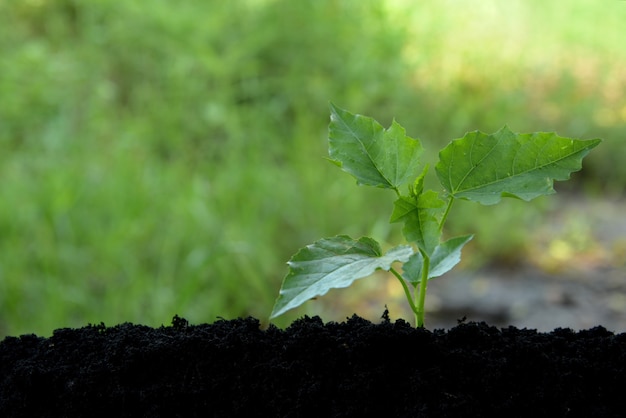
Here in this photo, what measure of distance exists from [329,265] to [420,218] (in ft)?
0.33

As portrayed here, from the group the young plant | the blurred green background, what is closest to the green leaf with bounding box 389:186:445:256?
the young plant

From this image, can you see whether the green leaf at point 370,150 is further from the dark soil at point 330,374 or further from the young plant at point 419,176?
the dark soil at point 330,374

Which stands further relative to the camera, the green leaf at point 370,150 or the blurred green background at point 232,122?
the blurred green background at point 232,122

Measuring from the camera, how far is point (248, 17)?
13.4ft

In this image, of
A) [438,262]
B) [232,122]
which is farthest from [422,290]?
[232,122]

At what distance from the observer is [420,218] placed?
28.0 inches

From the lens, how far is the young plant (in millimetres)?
674

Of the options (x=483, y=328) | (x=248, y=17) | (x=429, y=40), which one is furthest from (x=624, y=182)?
(x=483, y=328)

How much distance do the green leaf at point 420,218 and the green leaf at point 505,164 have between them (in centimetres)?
3

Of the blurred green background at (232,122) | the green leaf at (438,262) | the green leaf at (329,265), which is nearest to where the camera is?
the green leaf at (329,265)

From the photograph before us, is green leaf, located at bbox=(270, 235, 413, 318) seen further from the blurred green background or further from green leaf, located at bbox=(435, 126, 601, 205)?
the blurred green background

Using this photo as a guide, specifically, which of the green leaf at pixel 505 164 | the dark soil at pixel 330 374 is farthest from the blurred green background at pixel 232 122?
the green leaf at pixel 505 164

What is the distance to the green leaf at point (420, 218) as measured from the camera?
2.29 feet

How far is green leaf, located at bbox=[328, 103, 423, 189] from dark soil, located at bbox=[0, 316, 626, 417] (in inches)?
5.6
